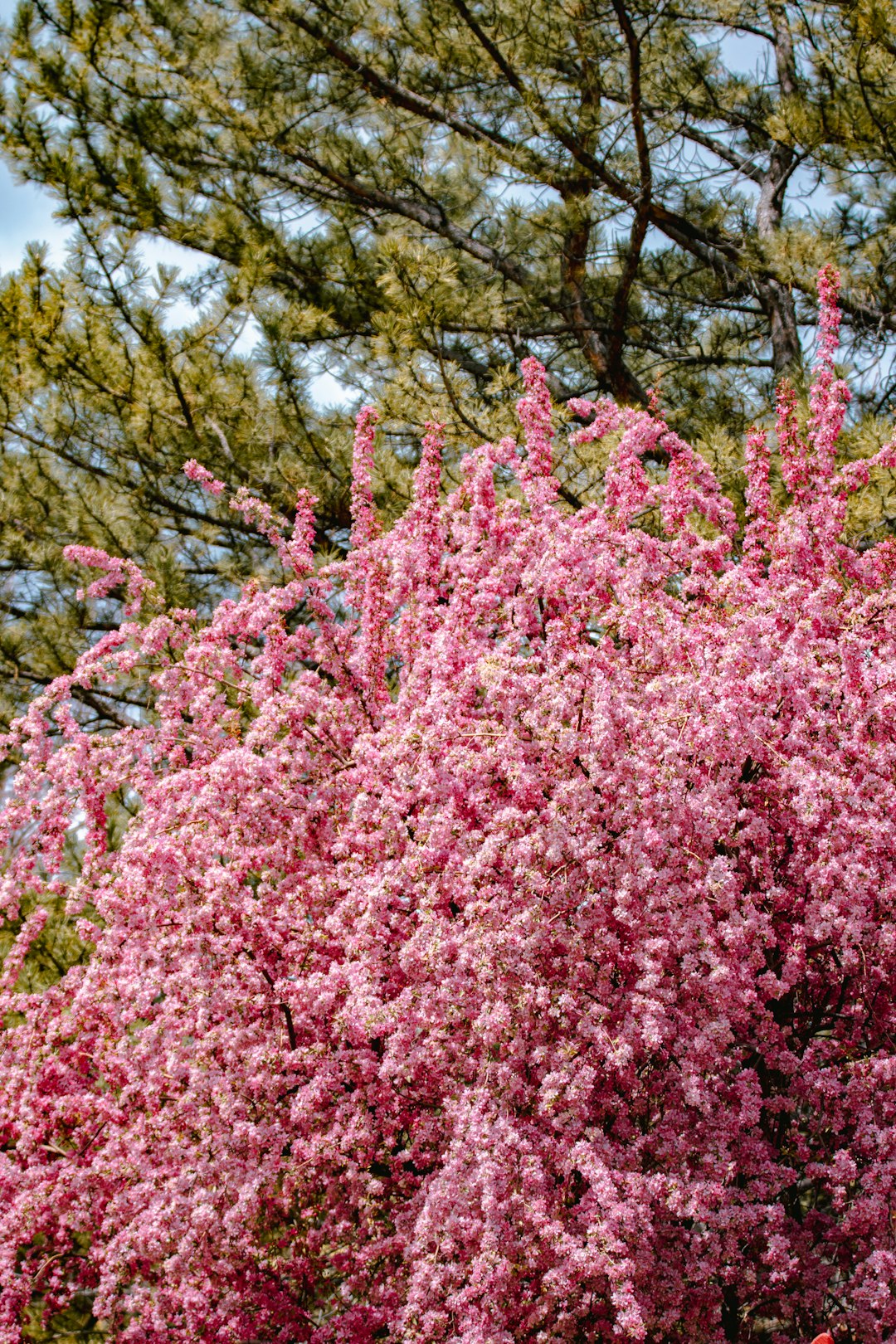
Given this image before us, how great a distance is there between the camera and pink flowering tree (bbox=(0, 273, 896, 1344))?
277cm

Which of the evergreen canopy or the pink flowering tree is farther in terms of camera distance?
the evergreen canopy

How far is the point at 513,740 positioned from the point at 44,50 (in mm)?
6361

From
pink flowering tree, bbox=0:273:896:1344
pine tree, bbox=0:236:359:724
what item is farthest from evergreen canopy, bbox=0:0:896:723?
pink flowering tree, bbox=0:273:896:1344

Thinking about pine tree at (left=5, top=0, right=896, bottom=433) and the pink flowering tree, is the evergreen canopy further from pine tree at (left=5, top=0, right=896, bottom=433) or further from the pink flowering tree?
the pink flowering tree

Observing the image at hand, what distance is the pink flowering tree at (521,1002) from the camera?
277 cm

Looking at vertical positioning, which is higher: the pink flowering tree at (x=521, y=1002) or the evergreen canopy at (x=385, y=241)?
the evergreen canopy at (x=385, y=241)

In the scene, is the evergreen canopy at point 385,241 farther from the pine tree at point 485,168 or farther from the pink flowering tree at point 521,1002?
the pink flowering tree at point 521,1002

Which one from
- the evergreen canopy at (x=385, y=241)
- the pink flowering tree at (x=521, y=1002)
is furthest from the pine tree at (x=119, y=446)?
Answer: the pink flowering tree at (x=521, y=1002)

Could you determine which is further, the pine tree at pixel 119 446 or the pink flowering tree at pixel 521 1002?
the pine tree at pixel 119 446

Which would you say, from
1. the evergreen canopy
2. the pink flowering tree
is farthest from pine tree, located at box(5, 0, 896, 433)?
the pink flowering tree

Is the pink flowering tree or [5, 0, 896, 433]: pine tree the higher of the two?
→ [5, 0, 896, 433]: pine tree

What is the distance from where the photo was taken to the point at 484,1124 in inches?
106

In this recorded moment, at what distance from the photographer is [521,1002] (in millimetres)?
2832

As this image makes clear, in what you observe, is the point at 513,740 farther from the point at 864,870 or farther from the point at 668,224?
the point at 668,224
